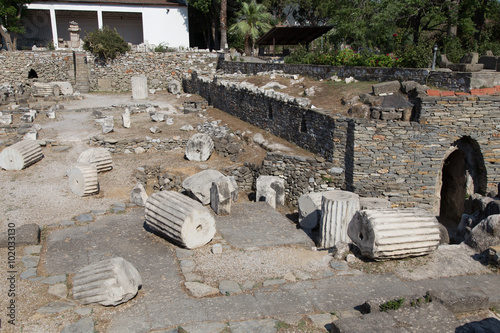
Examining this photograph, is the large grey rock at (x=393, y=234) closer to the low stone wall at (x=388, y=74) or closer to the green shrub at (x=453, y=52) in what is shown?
the low stone wall at (x=388, y=74)

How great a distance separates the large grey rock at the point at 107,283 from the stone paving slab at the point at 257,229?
217 centimetres

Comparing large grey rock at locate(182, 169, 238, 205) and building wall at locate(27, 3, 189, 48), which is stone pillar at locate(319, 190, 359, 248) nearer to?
large grey rock at locate(182, 169, 238, 205)

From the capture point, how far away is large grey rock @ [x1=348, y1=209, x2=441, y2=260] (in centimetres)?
639

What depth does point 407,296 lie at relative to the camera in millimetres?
5250

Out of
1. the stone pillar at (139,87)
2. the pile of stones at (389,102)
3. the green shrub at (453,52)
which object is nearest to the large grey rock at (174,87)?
the stone pillar at (139,87)

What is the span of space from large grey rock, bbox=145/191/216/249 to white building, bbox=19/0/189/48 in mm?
28386

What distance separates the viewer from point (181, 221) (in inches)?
273

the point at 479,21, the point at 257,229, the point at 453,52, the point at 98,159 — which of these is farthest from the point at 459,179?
the point at 479,21

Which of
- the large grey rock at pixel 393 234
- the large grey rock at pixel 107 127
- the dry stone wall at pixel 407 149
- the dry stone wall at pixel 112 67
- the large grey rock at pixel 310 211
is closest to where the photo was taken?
the large grey rock at pixel 393 234

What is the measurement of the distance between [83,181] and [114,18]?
99.3 feet

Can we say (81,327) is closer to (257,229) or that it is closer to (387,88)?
(257,229)

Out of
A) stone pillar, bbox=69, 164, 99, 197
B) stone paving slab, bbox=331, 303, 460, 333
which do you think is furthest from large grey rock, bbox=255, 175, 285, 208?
stone paving slab, bbox=331, 303, 460, 333

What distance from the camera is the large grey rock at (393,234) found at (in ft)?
21.0

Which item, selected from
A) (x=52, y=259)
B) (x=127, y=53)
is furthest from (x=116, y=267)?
(x=127, y=53)
